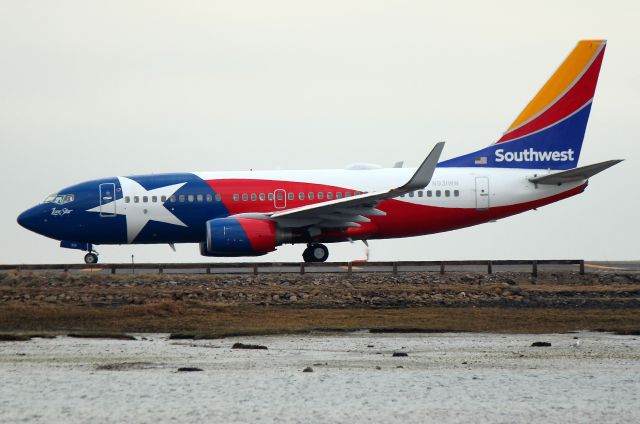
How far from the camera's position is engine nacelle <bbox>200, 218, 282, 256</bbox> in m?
36.2

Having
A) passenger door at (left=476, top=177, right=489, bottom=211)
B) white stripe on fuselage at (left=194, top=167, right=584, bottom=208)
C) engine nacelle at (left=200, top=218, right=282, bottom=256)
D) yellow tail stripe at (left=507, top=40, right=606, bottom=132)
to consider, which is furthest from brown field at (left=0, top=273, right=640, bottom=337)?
yellow tail stripe at (left=507, top=40, right=606, bottom=132)

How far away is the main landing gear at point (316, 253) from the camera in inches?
1527

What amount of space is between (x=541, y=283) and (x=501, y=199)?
6.89m

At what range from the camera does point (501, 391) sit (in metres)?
13.8

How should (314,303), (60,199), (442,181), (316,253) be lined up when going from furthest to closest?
(60,199), (442,181), (316,253), (314,303)

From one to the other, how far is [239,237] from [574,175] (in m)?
11.4

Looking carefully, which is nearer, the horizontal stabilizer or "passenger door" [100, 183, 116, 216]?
the horizontal stabilizer

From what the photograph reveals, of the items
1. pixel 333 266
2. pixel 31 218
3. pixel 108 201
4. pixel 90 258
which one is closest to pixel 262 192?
pixel 333 266

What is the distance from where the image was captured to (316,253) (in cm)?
3881

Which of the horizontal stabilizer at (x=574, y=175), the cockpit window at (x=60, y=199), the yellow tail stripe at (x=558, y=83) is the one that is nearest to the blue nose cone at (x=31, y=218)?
the cockpit window at (x=60, y=199)

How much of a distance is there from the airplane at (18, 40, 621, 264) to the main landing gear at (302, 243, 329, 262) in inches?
1.3

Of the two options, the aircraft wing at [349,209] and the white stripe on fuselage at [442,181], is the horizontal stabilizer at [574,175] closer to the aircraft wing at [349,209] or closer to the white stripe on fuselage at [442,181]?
the white stripe on fuselage at [442,181]

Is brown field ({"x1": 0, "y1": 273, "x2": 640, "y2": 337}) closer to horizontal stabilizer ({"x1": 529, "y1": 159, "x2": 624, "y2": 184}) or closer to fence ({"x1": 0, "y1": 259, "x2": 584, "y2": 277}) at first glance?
fence ({"x1": 0, "y1": 259, "x2": 584, "y2": 277})

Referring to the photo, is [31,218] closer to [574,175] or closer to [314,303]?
[314,303]
